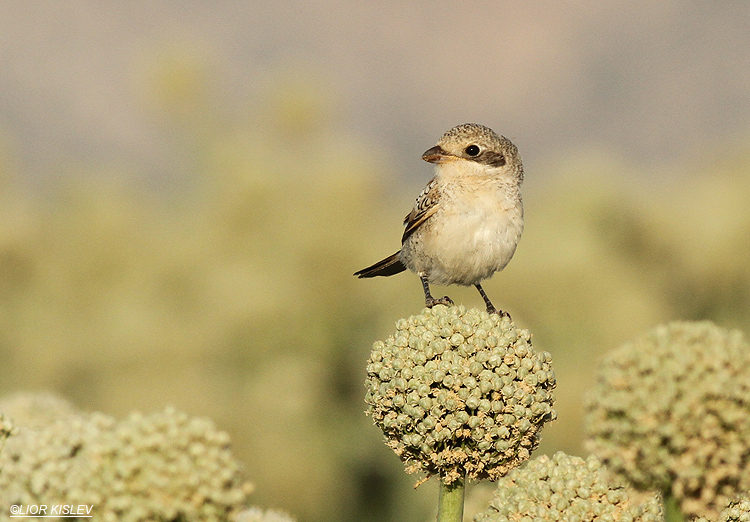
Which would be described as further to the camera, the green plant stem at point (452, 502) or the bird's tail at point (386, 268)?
the bird's tail at point (386, 268)

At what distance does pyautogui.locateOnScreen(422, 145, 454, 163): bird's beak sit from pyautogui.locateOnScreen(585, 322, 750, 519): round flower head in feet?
10.5

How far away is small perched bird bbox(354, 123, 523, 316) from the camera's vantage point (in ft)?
16.4

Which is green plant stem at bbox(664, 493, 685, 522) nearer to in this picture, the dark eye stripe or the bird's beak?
the bird's beak

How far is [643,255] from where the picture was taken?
16.3 m

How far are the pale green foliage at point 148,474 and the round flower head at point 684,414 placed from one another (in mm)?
890

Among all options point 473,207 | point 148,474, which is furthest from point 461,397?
point 473,207

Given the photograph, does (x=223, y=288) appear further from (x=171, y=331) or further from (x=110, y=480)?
(x=110, y=480)

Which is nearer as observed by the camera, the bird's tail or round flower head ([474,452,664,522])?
round flower head ([474,452,664,522])

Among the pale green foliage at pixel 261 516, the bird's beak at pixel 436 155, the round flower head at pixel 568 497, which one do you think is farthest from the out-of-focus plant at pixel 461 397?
the bird's beak at pixel 436 155

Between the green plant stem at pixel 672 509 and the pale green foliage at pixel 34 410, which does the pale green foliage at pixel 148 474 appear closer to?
the green plant stem at pixel 672 509

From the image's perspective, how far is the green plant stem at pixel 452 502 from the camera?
2.81 m

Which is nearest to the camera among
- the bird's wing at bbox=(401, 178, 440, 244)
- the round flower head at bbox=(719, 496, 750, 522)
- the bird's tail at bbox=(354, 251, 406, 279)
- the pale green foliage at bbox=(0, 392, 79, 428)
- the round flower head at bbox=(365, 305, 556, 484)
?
the round flower head at bbox=(719, 496, 750, 522)

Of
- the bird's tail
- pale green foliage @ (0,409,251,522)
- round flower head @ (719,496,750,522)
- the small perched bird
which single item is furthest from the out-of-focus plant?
the bird's tail

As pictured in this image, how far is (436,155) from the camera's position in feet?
16.2
